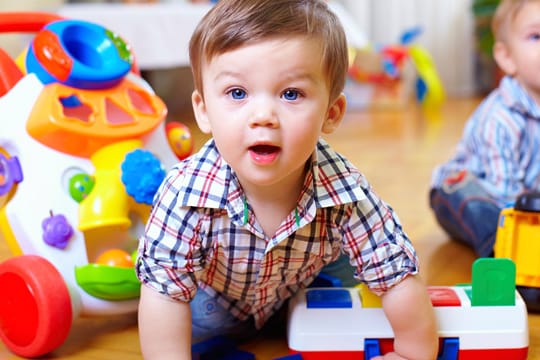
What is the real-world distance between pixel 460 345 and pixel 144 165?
434mm

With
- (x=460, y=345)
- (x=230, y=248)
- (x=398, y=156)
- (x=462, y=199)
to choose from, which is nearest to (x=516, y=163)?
(x=462, y=199)

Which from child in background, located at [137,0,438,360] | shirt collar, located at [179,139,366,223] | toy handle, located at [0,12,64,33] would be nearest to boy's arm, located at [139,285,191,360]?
child in background, located at [137,0,438,360]

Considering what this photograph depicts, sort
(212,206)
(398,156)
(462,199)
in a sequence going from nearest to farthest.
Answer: (212,206) → (462,199) → (398,156)

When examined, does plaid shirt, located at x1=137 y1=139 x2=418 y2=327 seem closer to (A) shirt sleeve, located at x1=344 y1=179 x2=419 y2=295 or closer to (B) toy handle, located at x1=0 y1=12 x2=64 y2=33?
(A) shirt sleeve, located at x1=344 y1=179 x2=419 y2=295

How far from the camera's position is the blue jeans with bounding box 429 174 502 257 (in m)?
1.19

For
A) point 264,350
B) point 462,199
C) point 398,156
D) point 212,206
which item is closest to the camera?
point 212,206

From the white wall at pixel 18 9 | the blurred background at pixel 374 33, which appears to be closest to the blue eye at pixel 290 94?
the white wall at pixel 18 9

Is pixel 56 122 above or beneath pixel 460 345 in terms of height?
above

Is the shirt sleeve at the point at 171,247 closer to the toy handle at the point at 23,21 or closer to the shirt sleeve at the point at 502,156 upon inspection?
the toy handle at the point at 23,21

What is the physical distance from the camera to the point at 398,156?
2.25 metres

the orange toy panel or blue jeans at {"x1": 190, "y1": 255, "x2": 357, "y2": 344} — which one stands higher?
the orange toy panel

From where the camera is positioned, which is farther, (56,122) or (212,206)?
(56,122)

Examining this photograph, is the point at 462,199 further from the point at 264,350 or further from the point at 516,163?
the point at 264,350

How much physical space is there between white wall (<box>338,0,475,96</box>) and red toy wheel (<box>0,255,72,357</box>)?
3.22m
